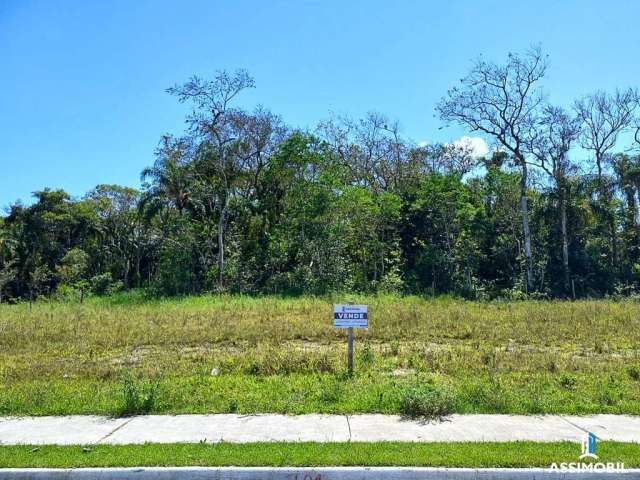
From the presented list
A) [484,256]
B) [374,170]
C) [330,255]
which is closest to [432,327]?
[330,255]

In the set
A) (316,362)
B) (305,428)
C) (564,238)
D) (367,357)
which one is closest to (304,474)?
(305,428)

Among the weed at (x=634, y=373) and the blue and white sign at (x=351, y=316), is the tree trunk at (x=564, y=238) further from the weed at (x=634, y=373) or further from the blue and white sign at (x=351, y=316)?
the blue and white sign at (x=351, y=316)

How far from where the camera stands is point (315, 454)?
5.48 m

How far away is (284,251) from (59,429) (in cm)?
2189

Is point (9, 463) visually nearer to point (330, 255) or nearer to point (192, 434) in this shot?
point (192, 434)

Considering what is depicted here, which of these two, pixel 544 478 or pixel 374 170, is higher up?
pixel 374 170

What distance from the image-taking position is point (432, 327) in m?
14.8

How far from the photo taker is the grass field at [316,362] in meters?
7.61

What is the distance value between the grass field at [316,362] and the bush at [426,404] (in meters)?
0.02

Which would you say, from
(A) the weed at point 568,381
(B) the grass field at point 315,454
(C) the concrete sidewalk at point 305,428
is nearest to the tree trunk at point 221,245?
(C) the concrete sidewalk at point 305,428

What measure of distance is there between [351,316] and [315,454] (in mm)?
3916

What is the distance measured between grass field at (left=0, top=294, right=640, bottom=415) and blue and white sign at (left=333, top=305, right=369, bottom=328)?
3.12 feet

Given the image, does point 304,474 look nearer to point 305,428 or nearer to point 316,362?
point 305,428

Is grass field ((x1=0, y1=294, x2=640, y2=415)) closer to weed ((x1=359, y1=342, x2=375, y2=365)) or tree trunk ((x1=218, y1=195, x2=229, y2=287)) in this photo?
weed ((x1=359, y1=342, x2=375, y2=365))
